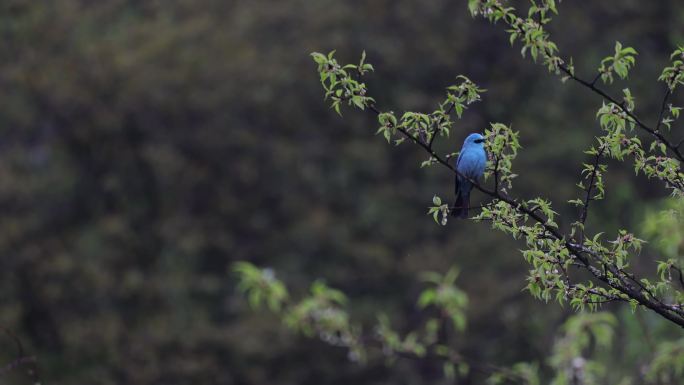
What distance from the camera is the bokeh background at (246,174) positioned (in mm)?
16219

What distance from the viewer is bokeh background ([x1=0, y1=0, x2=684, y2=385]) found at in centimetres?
1622

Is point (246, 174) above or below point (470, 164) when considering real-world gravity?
above

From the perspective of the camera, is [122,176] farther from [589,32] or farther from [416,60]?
[589,32]

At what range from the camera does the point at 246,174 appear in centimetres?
1758

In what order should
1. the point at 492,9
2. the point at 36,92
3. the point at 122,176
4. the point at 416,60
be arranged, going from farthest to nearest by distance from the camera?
the point at 416,60 → the point at 122,176 → the point at 36,92 → the point at 492,9

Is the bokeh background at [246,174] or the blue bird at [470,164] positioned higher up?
the bokeh background at [246,174]

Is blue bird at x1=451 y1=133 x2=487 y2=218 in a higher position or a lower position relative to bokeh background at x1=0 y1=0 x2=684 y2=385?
lower

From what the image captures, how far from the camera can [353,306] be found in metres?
17.8

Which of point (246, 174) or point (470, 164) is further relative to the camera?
point (246, 174)

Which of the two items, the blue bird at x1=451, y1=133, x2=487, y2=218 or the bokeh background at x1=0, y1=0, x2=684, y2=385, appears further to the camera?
the bokeh background at x1=0, y1=0, x2=684, y2=385

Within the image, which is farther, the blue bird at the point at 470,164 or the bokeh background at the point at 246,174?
the bokeh background at the point at 246,174

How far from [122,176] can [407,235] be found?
5350 mm

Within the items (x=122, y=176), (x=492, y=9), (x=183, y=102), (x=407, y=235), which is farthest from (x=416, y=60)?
(x=492, y=9)

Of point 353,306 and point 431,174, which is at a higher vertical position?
point 431,174
